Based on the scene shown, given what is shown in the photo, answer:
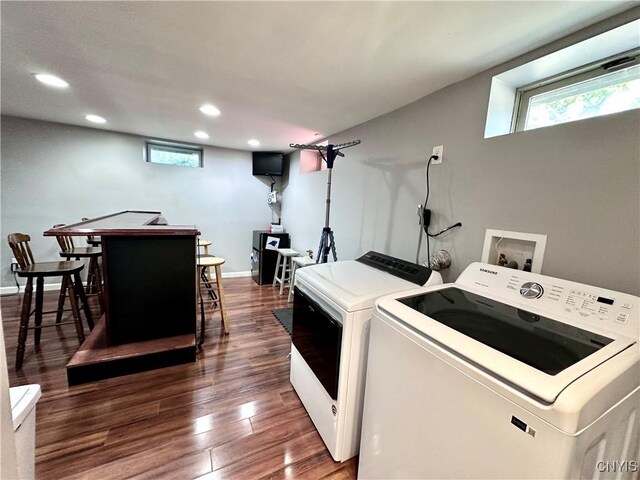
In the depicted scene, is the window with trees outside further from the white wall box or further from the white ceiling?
the white wall box

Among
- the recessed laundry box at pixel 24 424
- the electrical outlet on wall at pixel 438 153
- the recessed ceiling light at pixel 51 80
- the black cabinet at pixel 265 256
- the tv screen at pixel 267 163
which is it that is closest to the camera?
the recessed laundry box at pixel 24 424

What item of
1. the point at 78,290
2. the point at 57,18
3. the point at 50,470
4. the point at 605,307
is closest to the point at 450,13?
the point at 605,307

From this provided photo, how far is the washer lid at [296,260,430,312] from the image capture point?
1.25m

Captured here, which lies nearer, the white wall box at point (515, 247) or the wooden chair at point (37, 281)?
the white wall box at point (515, 247)

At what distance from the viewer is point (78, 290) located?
2211 millimetres

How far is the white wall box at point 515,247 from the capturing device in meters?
1.25

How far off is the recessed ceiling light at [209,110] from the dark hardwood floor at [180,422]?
2.23m

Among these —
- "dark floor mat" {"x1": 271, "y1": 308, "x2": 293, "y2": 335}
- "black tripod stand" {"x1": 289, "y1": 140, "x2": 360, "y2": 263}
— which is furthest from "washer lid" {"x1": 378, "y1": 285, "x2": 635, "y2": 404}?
"dark floor mat" {"x1": 271, "y1": 308, "x2": 293, "y2": 335}

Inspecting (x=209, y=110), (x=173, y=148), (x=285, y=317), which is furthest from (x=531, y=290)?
(x=173, y=148)

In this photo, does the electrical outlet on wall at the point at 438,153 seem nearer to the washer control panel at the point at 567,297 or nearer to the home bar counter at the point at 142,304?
the washer control panel at the point at 567,297

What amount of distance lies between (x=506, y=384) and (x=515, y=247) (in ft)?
3.27

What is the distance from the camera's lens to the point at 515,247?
1.37 metres

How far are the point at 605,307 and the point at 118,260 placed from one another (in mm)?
2686

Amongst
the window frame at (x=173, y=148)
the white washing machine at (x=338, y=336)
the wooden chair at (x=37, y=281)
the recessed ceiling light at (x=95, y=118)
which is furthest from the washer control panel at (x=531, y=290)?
the window frame at (x=173, y=148)
